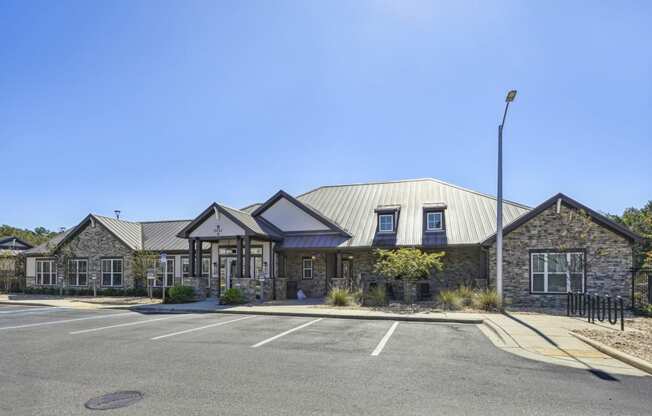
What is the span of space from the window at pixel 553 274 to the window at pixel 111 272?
81.7 ft

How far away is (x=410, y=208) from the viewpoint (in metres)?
26.2

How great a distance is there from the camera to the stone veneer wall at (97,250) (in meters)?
29.6

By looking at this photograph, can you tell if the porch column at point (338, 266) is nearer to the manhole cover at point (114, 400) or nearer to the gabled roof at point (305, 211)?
the gabled roof at point (305, 211)

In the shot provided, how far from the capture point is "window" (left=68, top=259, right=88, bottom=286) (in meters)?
30.9

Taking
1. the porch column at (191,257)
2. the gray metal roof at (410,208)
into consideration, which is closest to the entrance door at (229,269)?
the porch column at (191,257)

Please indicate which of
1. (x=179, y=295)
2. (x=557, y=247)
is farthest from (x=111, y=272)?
(x=557, y=247)

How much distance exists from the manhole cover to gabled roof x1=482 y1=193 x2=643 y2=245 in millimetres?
17176

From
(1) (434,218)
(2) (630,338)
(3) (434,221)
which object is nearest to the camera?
(2) (630,338)

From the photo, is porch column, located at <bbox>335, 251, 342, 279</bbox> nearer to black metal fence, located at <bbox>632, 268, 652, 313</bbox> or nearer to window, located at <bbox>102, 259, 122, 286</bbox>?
black metal fence, located at <bbox>632, 268, 652, 313</bbox>

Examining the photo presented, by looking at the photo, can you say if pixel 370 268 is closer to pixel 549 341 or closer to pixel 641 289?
pixel 641 289

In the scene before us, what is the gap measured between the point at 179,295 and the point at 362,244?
31.7 ft

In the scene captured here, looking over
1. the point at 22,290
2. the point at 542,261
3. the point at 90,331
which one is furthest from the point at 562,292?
the point at 22,290

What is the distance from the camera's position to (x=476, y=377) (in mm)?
7887

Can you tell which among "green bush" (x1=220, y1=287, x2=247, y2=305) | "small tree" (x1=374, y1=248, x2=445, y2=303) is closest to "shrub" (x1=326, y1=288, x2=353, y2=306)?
"small tree" (x1=374, y1=248, x2=445, y2=303)
